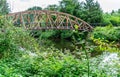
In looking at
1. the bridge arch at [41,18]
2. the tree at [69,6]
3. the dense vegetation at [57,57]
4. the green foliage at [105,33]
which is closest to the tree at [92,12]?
the tree at [69,6]

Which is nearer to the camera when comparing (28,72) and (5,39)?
(28,72)

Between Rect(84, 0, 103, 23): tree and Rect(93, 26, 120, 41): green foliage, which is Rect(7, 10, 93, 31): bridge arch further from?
Rect(84, 0, 103, 23): tree

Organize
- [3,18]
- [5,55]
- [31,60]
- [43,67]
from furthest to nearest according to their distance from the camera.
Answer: [3,18], [5,55], [31,60], [43,67]

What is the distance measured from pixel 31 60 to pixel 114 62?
69.3 inches

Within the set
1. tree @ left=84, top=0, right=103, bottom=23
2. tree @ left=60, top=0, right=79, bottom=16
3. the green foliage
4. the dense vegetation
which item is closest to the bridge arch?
the green foliage

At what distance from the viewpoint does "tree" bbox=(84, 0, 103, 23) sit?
1323 inches

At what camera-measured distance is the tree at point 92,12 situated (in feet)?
110

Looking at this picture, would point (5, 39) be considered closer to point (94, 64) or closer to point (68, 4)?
point (94, 64)

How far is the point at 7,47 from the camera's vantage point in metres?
7.82

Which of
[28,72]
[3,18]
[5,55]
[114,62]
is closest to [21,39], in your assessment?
[3,18]

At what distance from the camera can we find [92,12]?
110 ft

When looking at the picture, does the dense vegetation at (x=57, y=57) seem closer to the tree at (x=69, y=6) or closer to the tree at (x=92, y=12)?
the tree at (x=92, y=12)

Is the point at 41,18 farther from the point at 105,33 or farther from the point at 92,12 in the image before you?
the point at 105,33

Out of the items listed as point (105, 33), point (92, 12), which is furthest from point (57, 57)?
point (92, 12)
